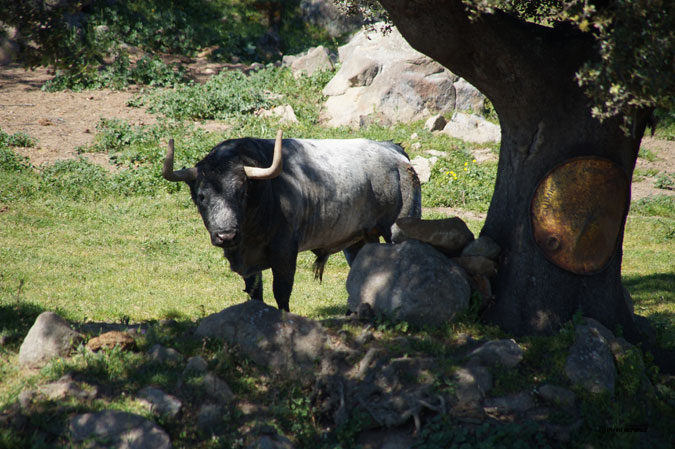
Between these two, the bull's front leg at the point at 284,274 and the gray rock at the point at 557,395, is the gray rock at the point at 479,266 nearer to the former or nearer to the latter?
the gray rock at the point at 557,395

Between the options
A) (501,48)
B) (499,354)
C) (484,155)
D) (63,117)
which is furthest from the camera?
(63,117)

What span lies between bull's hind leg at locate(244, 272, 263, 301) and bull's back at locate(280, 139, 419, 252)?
0.59 m

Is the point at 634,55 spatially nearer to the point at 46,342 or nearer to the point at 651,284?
the point at 46,342

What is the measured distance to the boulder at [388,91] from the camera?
649 inches

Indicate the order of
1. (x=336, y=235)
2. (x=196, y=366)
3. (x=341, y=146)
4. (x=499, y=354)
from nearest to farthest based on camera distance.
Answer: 1. (x=196, y=366)
2. (x=499, y=354)
3. (x=336, y=235)
4. (x=341, y=146)

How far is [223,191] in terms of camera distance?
20.5 ft

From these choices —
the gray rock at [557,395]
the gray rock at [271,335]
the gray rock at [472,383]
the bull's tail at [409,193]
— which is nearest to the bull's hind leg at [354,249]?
the bull's tail at [409,193]

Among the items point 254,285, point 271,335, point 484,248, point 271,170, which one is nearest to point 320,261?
point 254,285

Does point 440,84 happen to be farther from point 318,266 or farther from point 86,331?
point 86,331

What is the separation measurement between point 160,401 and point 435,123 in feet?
39.7

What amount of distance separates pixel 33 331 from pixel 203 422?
5.30 ft

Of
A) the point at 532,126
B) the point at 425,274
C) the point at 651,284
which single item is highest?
the point at 532,126

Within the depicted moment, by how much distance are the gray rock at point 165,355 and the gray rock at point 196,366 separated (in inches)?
5.6

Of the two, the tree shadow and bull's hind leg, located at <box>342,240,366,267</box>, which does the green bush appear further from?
bull's hind leg, located at <box>342,240,366,267</box>
